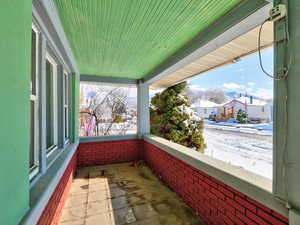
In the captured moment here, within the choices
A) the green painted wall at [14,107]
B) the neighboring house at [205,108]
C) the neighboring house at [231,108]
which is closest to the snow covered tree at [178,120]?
the neighboring house at [205,108]

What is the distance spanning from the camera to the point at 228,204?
1726 millimetres

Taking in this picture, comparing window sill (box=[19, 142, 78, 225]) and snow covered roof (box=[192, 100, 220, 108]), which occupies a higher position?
snow covered roof (box=[192, 100, 220, 108])

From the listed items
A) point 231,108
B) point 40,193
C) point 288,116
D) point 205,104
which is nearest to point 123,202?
point 40,193

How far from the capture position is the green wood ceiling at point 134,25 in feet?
5.41

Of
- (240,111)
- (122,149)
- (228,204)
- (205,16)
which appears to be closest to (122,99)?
(122,149)

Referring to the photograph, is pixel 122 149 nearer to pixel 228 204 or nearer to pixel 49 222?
pixel 49 222

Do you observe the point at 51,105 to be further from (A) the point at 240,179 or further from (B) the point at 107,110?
(B) the point at 107,110

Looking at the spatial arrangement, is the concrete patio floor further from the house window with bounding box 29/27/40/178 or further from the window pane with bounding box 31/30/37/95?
the window pane with bounding box 31/30/37/95

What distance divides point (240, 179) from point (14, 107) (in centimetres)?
203

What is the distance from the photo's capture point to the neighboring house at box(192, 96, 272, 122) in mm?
3250

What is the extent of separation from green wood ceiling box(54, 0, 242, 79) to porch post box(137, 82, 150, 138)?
1657mm

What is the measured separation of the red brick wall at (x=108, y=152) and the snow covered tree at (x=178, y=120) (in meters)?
1.67

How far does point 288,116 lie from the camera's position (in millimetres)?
1111

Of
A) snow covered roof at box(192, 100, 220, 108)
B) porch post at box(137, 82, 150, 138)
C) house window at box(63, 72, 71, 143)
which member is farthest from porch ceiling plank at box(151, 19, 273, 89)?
house window at box(63, 72, 71, 143)
